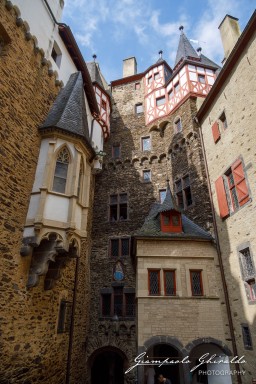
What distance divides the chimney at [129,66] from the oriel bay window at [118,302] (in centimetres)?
2075

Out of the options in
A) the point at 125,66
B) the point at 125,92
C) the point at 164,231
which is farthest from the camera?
the point at 125,66

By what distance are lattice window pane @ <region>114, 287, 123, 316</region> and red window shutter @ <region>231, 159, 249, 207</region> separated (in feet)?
26.8

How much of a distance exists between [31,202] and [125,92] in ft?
56.9

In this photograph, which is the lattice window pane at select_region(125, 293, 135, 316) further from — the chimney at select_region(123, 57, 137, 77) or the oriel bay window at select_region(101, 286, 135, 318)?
the chimney at select_region(123, 57, 137, 77)

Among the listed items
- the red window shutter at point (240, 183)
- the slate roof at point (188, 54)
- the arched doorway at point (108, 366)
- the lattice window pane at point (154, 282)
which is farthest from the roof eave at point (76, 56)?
the arched doorway at point (108, 366)

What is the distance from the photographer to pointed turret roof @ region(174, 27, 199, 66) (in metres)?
18.8

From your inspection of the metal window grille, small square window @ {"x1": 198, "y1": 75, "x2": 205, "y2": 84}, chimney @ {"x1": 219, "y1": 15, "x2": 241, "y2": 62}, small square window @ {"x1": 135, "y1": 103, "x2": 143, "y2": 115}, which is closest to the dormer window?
the metal window grille

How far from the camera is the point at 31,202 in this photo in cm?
881

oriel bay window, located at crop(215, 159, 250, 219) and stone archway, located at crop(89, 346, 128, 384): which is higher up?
oriel bay window, located at crop(215, 159, 250, 219)

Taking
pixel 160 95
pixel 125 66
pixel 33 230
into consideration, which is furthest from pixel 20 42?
pixel 125 66

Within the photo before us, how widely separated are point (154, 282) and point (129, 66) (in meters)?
23.1

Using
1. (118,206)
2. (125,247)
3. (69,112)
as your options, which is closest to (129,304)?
(125,247)

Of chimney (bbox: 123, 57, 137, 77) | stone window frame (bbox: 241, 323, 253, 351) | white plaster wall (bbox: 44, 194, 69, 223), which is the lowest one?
stone window frame (bbox: 241, 323, 253, 351)

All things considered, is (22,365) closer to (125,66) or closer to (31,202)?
(31,202)
